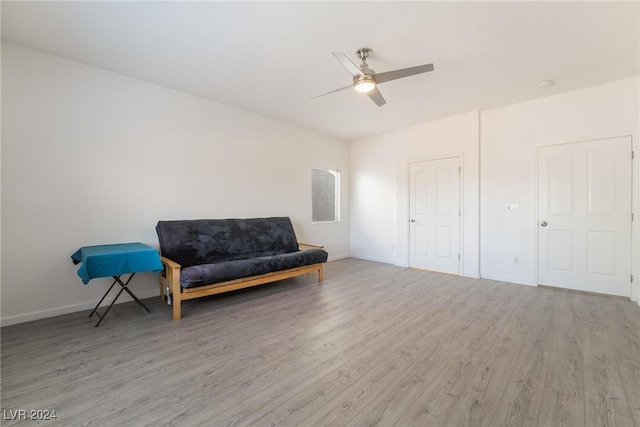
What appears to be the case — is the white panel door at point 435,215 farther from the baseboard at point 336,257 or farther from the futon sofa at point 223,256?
the futon sofa at point 223,256

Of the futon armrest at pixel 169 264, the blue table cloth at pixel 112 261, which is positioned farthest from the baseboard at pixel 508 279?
the blue table cloth at pixel 112 261

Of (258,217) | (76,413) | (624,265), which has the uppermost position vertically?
(258,217)

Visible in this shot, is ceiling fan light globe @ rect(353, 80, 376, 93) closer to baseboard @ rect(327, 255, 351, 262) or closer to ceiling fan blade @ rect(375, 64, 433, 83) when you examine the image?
ceiling fan blade @ rect(375, 64, 433, 83)

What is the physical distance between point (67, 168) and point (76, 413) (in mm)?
2469

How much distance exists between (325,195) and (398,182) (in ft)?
5.12

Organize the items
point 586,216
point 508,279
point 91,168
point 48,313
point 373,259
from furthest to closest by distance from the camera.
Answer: point 373,259, point 508,279, point 586,216, point 91,168, point 48,313

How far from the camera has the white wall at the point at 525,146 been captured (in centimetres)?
321

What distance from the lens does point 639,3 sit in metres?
1.97

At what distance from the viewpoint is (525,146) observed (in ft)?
12.6

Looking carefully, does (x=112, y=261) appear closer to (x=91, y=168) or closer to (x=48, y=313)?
(x=48, y=313)

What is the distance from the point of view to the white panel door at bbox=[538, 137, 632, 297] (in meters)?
3.23

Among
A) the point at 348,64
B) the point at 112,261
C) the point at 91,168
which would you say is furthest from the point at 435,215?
the point at 91,168

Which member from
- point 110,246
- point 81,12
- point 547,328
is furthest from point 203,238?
point 547,328

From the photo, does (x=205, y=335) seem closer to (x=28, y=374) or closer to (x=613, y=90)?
(x=28, y=374)
